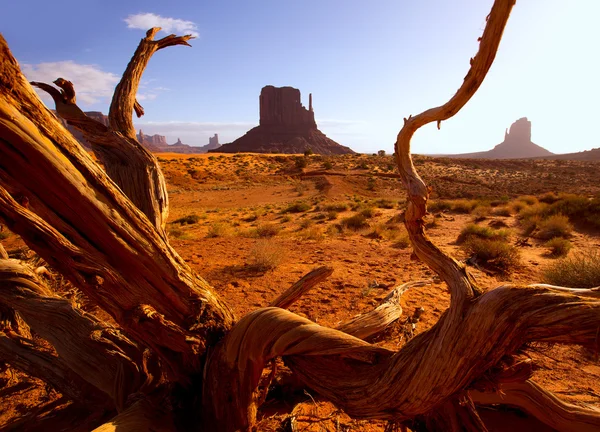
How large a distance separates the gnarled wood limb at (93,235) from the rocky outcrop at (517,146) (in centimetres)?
15992

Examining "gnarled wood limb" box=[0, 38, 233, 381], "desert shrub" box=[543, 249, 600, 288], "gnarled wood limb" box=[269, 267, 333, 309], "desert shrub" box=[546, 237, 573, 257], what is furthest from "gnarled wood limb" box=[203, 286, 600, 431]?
"desert shrub" box=[546, 237, 573, 257]

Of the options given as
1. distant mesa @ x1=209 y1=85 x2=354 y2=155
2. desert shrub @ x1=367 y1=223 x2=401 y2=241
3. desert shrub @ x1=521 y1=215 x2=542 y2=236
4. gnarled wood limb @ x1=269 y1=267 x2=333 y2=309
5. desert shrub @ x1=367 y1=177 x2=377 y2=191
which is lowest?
desert shrub @ x1=367 y1=223 x2=401 y2=241

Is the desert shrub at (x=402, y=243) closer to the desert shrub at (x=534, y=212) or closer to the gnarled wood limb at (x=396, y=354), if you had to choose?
the desert shrub at (x=534, y=212)

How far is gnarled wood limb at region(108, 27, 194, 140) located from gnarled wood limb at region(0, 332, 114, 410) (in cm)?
213

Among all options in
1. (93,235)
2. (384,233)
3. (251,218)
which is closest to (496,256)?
(384,233)

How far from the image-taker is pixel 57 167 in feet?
5.11

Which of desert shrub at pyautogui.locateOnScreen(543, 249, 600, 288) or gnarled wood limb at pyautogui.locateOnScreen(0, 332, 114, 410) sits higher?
desert shrub at pyautogui.locateOnScreen(543, 249, 600, 288)

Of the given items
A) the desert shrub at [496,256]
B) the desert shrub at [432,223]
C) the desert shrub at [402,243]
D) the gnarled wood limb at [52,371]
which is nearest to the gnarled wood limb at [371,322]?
the gnarled wood limb at [52,371]

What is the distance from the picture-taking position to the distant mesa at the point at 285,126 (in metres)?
99.6

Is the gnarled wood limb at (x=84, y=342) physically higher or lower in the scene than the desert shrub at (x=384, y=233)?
higher

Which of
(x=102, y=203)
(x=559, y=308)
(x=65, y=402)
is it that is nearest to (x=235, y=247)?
(x=65, y=402)

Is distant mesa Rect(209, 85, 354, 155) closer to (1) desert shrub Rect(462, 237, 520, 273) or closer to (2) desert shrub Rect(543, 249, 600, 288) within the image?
(1) desert shrub Rect(462, 237, 520, 273)

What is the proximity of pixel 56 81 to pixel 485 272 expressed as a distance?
7416 millimetres

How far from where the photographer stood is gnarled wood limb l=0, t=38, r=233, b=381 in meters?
1.50
